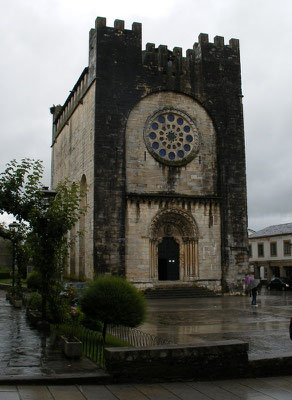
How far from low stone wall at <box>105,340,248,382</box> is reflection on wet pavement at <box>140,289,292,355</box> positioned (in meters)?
2.74

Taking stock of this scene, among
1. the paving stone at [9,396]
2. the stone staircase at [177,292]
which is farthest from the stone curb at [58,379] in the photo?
the stone staircase at [177,292]

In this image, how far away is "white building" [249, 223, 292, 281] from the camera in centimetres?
5103

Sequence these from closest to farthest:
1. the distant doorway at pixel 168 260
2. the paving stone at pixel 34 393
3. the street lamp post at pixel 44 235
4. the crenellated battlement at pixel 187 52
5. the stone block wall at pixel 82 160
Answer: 1. the paving stone at pixel 34 393
2. the street lamp post at pixel 44 235
3. the stone block wall at pixel 82 160
4. the distant doorway at pixel 168 260
5. the crenellated battlement at pixel 187 52

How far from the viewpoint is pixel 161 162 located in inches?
1122

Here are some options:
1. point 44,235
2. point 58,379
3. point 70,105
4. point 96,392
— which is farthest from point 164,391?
point 70,105

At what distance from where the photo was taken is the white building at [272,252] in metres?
51.0

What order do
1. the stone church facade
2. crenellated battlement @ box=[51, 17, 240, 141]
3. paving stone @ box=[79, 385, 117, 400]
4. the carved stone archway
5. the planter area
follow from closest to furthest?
paving stone @ box=[79, 385, 117, 400] < the planter area < the stone church facade < the carved stone archway < crenellated battlement @ box=[51, 17, 240, 141]

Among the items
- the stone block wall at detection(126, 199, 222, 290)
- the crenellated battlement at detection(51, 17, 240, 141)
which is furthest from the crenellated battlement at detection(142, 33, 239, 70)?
the stone block wall at detection(126, 199, 222, 290)

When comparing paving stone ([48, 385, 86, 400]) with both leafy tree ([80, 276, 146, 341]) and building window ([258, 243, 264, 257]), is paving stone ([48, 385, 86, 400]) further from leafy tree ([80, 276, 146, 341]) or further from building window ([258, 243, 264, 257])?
building window ([258, 243, 264, 257])

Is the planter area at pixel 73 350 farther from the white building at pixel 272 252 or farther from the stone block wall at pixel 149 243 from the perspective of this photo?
the white building at pixel 272 252

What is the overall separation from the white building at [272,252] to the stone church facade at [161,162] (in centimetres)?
2319

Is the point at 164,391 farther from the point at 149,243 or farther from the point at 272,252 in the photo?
the point at 272,252

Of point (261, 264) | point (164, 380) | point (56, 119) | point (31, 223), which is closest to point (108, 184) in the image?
point (31, 223)

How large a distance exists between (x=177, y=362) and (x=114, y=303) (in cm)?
323
